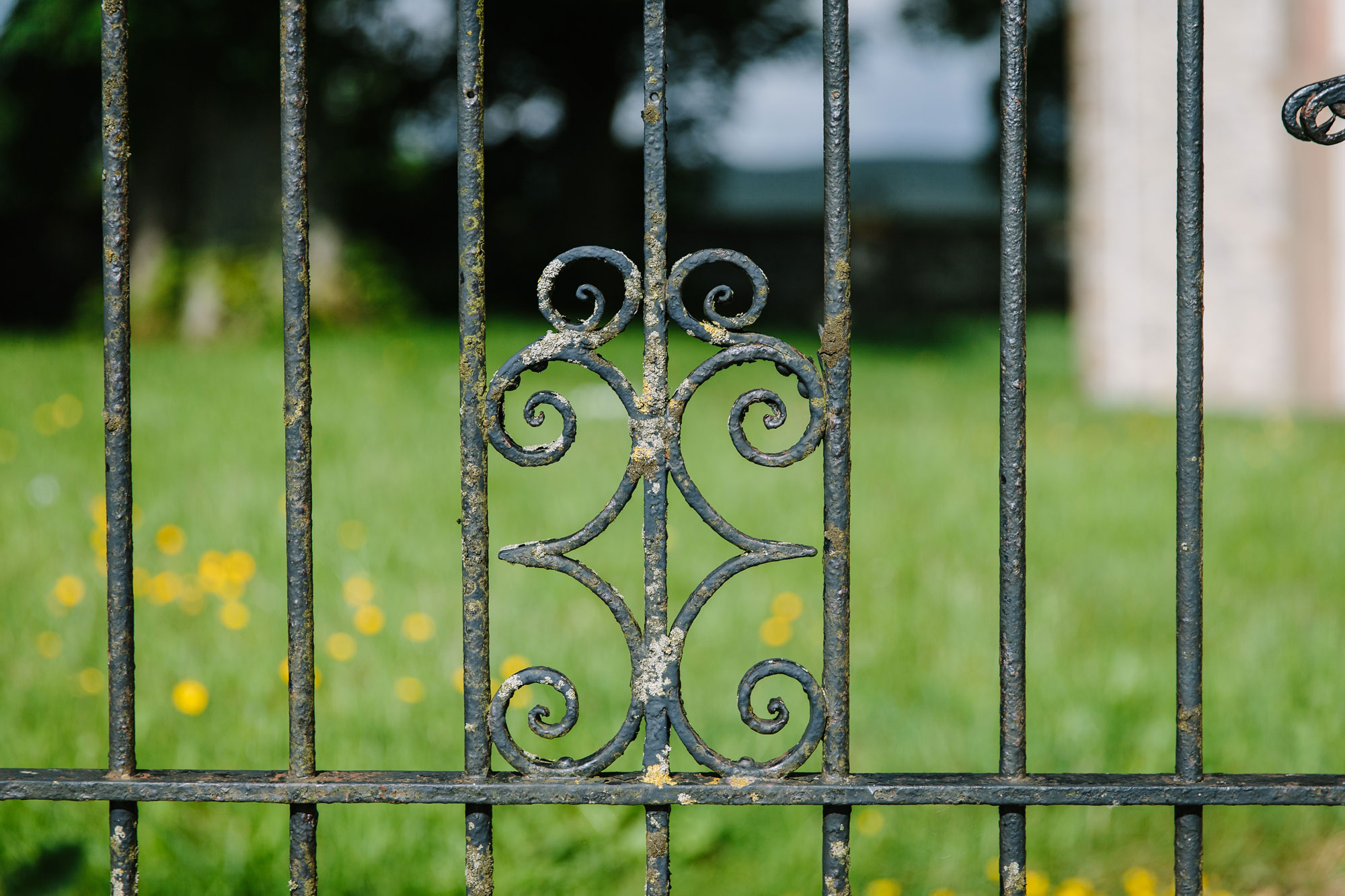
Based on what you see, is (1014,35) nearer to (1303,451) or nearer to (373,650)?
(373,650)

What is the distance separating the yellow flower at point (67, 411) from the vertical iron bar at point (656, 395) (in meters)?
4.91

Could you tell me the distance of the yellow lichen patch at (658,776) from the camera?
123 cm

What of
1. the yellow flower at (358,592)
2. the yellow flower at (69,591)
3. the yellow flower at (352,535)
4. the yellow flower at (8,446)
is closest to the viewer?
the yellow flower at (69,591)

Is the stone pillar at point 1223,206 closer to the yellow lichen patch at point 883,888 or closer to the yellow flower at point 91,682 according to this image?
the yellow lichen patch at point 883,888

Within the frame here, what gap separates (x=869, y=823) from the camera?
222cm

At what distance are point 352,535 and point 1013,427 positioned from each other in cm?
300

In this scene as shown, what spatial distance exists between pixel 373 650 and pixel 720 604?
3.29 feet

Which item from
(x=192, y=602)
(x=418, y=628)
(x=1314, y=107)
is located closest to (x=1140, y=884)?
(x=1314, y=107)

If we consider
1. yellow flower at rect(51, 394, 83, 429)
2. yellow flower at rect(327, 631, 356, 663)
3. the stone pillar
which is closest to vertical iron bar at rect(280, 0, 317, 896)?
yellow flower at rect(327, 631, 356, 663)

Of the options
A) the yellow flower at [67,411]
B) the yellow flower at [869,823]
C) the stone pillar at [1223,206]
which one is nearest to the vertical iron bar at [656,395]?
the yellow flower at [869,823]

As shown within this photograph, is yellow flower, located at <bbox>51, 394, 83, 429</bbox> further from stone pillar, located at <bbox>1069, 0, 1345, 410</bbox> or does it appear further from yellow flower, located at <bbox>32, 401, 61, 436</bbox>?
stone pillar, located at <bbox>1069, 0, 1345, 410</bbox>

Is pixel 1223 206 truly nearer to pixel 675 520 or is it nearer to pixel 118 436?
pixel 675 520

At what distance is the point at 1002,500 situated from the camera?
127cm

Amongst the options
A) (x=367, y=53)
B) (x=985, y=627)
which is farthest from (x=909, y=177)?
(x=985, y=627)
